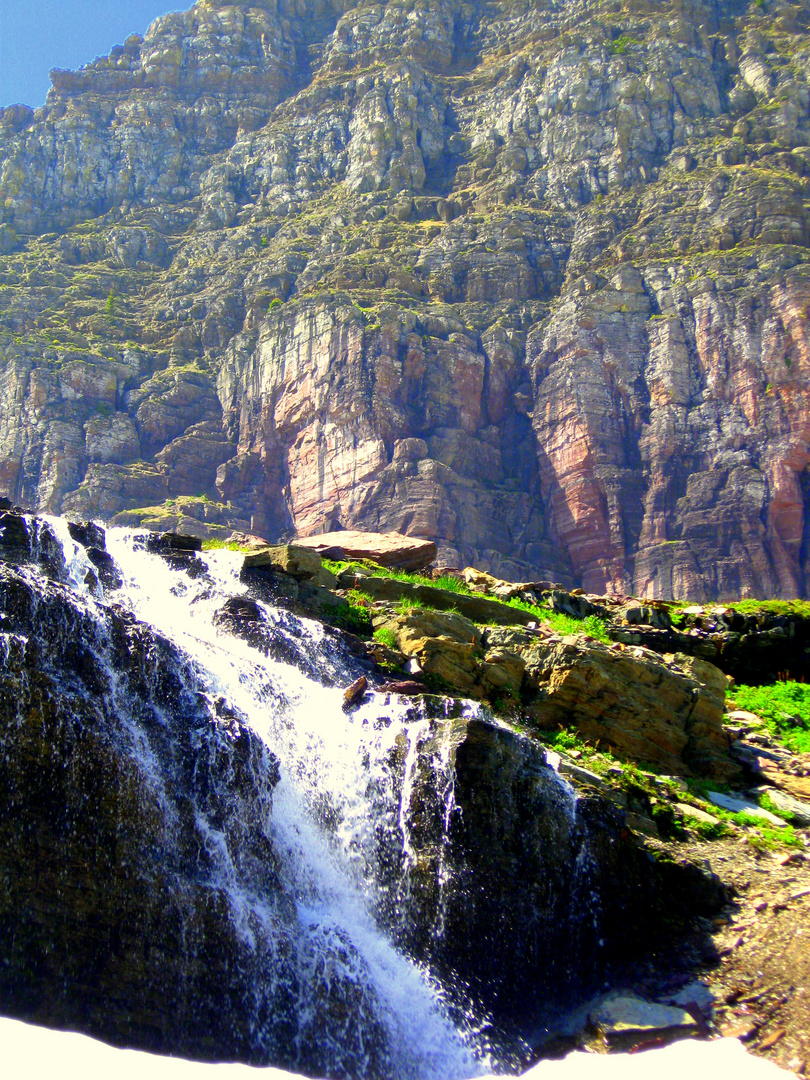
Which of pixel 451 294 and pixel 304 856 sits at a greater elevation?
pixel 451 294

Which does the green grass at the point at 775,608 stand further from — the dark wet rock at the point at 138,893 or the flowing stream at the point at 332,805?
the dark wet rock at the point at 138,893


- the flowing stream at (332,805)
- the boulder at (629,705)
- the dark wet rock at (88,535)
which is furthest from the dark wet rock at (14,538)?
the boulder at (629,705)

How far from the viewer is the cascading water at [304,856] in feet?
27.7

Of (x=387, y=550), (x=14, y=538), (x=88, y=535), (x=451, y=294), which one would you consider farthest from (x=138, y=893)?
(x=451, y=294)

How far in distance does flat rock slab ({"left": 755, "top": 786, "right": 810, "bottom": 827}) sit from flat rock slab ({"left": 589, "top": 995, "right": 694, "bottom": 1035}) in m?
4.17

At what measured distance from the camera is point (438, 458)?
52.7m

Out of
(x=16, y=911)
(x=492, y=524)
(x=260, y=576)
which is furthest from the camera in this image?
(x=492, y=524)

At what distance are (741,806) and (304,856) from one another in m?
6.04

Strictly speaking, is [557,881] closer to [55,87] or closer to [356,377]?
[356,377]

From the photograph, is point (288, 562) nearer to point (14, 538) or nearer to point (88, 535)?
point (88, 535)

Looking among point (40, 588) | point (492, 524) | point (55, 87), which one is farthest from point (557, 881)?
point (55, 87)

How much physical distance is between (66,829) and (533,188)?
224 feet

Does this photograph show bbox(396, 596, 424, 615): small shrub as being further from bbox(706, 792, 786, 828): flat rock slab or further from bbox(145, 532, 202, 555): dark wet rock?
bbox(706, 792, 786, 828): flat rock slab

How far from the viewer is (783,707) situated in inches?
682
